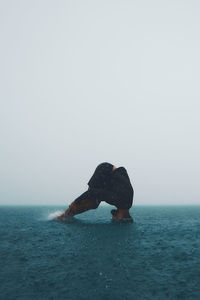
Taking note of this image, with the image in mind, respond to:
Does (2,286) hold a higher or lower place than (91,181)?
lower

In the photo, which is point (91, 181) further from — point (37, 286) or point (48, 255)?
point (37, 286)

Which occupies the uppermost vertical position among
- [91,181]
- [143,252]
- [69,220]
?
[91,181]

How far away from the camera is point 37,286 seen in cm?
1652

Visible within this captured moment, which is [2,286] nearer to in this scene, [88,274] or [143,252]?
[88,274]

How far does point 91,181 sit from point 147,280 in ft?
100.0

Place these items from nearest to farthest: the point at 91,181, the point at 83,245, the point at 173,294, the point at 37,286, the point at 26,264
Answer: the point at 173,294 < the point at 37,286 < the point at 26,264 < the point at 83,245 < the point at 91,181

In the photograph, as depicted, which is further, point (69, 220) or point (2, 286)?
point (69, 220)

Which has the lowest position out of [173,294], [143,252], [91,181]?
Answer: [173,294]

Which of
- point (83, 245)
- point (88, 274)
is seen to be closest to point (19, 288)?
point (88, 274)

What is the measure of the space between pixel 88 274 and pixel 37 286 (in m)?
3.84

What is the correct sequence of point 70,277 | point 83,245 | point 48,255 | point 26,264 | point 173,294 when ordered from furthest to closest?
point 83,245, point 48,255, point 26,264, point 70,277, point 173,294

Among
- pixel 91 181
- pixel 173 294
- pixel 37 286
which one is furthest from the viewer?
pixel 91 181

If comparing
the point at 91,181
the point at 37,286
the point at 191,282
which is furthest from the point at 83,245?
the point at 91,181

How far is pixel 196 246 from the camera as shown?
2775cm
